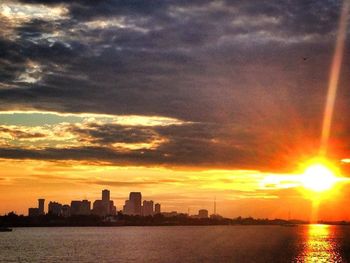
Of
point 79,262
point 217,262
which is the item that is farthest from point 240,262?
point 79,262

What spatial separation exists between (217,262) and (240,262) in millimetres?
6281

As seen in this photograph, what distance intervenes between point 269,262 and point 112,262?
1733 inches

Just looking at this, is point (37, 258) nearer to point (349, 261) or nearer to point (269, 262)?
point (269, 262)

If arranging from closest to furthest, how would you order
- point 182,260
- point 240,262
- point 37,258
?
point 240,262, point 182,260, point 37,258

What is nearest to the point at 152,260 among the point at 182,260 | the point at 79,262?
the point at 182,260

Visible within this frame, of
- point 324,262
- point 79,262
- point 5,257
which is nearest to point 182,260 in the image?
point 79,262

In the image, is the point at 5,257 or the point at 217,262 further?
the point at 5,257

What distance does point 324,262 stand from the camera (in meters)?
160

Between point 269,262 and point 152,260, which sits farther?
point 152,260

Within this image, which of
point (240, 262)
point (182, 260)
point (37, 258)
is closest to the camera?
point (240, 262)

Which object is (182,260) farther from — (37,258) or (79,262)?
(37,258)

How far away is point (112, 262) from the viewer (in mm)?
155625

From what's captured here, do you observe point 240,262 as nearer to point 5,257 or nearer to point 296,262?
point 296,262

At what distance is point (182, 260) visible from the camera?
158m
